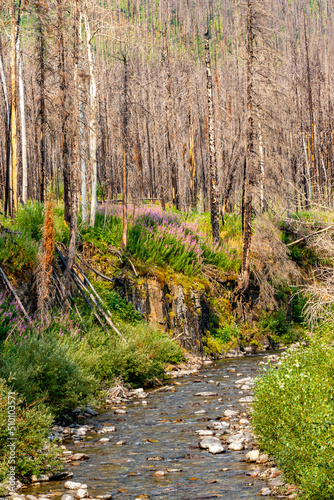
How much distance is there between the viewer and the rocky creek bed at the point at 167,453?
5.64 metres

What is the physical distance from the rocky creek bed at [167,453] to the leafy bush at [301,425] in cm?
36

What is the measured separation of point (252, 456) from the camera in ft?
21.5

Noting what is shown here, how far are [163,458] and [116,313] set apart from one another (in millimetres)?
7266

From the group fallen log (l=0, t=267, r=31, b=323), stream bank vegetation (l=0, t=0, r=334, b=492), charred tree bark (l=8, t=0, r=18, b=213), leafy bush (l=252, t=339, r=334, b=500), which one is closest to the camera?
leafy bush (l=252, t=339, r=334, b=500)

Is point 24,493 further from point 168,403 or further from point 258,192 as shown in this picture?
point 258,192

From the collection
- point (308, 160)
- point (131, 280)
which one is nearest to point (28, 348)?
point (131, 280)

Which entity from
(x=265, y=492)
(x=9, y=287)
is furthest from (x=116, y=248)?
(x=265, y=492)

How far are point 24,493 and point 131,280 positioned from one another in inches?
373

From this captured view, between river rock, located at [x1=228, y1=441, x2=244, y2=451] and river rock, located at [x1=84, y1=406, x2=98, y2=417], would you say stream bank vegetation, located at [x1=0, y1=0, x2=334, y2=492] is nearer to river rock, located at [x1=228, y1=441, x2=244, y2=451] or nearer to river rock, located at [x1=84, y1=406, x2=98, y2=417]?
river rock, located at [x1=84, y1=406, x2=98, y2=417]

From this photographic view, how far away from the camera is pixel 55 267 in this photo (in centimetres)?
1238

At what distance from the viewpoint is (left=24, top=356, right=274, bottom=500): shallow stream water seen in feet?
18.6

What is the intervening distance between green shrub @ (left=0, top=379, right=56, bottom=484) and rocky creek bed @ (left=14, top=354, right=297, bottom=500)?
20cm

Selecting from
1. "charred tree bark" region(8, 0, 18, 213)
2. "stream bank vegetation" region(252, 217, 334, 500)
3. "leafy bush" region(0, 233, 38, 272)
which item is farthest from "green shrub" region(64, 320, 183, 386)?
"charred tree bark" region(8, 0, 18, 213)

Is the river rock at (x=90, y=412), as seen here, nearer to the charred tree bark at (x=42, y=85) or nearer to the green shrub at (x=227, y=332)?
the green shrub at (x=227, y=332)
